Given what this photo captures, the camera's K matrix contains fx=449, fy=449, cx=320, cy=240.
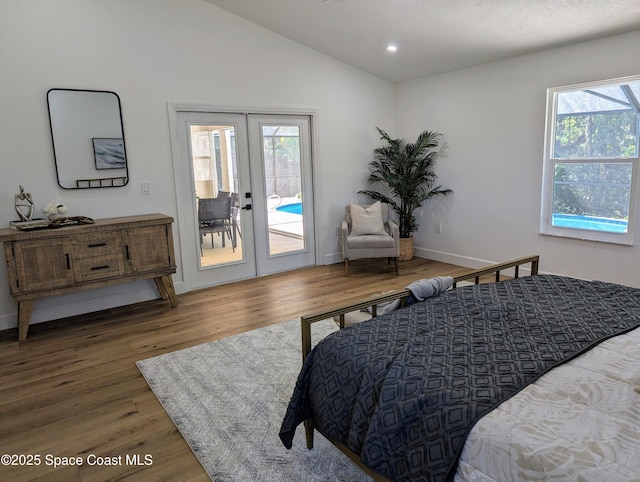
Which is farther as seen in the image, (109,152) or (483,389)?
(109,152)

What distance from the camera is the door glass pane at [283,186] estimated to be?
5.39 m

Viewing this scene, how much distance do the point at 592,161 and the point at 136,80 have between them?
14.6 feet

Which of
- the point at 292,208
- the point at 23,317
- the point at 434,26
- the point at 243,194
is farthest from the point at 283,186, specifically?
the point at 23,317

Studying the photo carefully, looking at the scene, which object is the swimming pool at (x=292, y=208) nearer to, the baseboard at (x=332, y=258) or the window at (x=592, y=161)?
the baseboard at (x=332, y=258)

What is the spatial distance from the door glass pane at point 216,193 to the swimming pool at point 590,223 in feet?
11.4

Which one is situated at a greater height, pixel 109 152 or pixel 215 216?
pixel 109 152

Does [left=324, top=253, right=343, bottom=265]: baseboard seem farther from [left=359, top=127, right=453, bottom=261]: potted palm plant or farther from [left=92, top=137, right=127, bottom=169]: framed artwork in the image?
[left=92, top=137, right=127, bottom=169]: framed artwork

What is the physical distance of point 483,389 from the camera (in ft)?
4.83

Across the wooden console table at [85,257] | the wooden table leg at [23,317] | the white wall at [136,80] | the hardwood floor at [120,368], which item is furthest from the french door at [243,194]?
the wooden table leg at [23,317]

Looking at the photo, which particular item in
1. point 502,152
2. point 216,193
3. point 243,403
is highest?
point 502,152

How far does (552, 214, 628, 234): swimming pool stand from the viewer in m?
4.19

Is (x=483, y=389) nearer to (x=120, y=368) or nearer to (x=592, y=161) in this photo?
(x=120, y=368)

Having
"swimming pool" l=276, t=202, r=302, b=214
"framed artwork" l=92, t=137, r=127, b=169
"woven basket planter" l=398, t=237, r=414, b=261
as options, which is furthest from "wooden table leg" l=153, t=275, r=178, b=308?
"woven basket planter" l=398, t=237, r=414, b=261

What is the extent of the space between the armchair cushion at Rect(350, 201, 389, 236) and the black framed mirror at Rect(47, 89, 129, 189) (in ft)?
8.57
